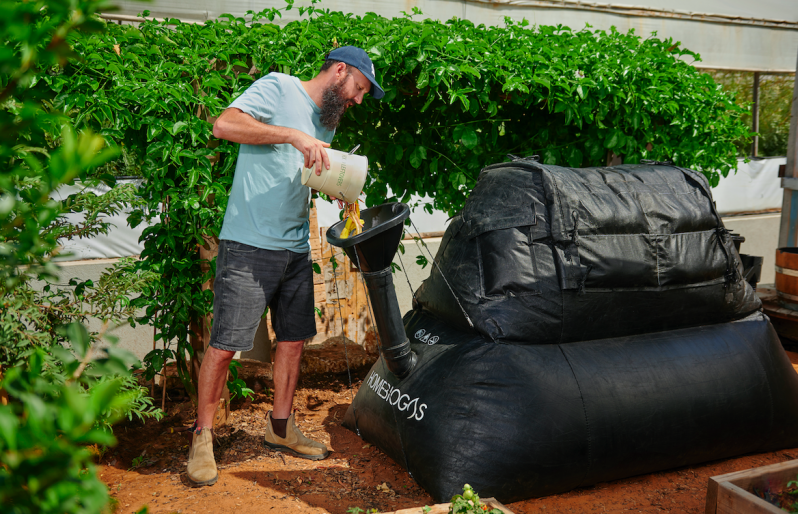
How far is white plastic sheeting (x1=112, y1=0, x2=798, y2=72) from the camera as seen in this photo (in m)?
5.32

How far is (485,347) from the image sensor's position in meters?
2.65

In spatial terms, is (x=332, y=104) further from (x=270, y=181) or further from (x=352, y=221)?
(x=352, y=221)

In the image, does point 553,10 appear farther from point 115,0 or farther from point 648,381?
point 648,381

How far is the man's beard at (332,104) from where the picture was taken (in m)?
2.79

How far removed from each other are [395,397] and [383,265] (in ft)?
2.19

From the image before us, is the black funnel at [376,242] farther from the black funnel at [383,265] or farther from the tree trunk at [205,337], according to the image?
the tree trunk at [205,337]

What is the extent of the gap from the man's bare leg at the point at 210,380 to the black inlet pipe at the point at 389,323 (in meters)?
0.73

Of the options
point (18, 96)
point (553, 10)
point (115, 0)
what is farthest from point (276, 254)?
point (553, 10)

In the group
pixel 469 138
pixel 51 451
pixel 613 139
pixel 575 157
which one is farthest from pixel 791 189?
pixel 51 451

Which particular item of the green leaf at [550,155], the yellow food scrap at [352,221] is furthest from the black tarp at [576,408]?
the green leaf at [550,155]

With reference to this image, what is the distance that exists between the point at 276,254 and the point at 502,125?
180 centimetres

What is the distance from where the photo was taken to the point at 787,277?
182 inches

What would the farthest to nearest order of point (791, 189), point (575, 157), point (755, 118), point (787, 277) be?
point (755, 118)
point (791, 189)
point (787, 277)
point (575, 157)

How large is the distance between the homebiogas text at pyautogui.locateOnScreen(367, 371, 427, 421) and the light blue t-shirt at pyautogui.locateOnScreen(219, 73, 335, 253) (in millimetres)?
859
